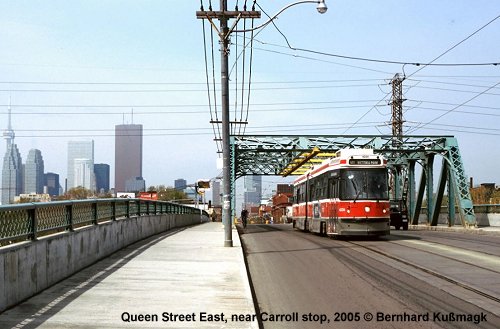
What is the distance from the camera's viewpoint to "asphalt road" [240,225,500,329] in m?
8.24

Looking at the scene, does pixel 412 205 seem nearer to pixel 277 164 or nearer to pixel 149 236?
pixel 277 164

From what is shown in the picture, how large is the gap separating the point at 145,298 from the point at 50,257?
2016 millimetres

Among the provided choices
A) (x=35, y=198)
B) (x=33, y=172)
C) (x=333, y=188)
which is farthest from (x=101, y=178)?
(x=333, y=188)

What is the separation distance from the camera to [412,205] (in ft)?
165

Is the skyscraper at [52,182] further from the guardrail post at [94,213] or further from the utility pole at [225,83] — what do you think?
the guardrail post at [94,213]

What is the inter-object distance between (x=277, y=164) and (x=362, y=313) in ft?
179

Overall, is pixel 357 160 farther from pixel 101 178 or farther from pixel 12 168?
pixel 101 178

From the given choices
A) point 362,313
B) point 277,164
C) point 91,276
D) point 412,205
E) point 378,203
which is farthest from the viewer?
point 277,164

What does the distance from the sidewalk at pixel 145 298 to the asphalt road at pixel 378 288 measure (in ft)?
1.85

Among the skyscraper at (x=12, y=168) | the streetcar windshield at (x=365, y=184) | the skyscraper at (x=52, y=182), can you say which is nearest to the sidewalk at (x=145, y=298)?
the streetcar windshield at (x=365, y=184)

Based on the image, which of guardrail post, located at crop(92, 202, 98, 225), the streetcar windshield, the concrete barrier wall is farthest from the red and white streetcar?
guardrail post, located at crop(92, 202, 98, 225)

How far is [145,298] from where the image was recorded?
364 inches

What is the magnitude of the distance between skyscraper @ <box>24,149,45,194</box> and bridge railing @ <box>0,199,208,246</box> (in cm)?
9259

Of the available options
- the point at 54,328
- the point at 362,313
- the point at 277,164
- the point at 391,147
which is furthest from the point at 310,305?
the point at 277,164
